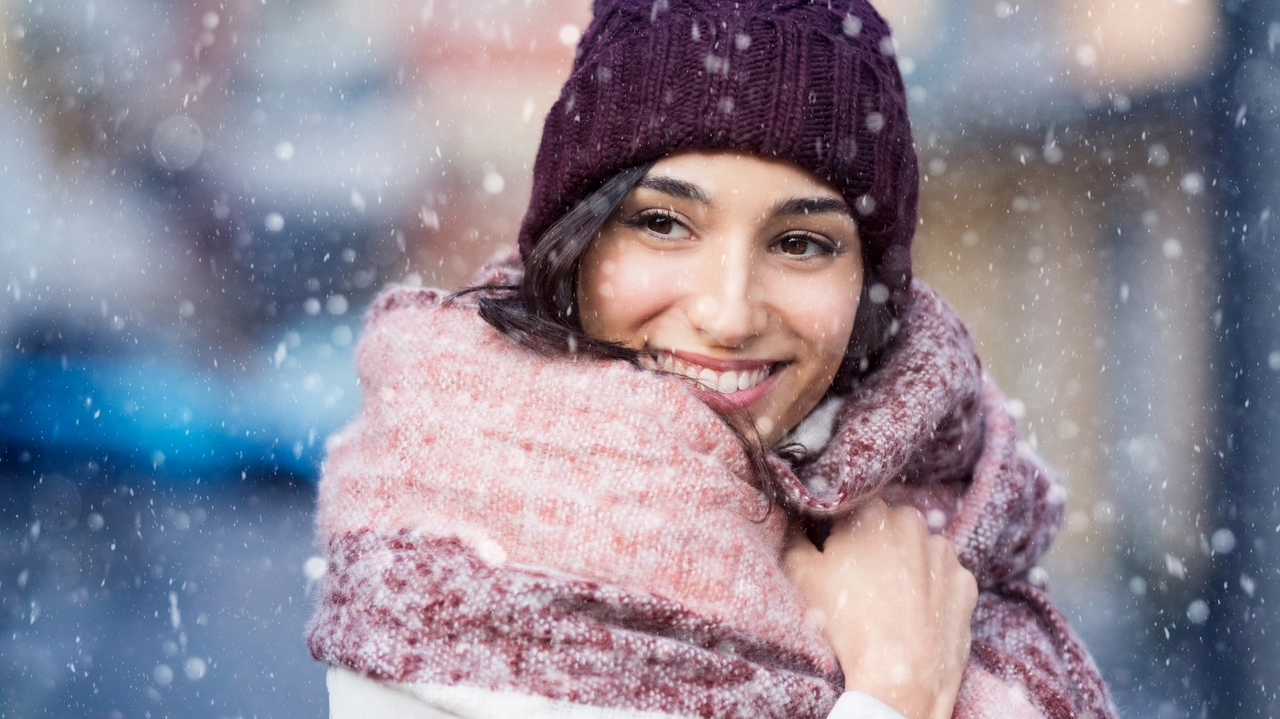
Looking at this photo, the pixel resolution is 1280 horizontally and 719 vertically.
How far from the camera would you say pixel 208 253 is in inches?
334

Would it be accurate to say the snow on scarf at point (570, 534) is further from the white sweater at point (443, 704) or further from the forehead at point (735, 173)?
the forehead at point (735, 173)

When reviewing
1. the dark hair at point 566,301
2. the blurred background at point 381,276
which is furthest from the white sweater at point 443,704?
the blurred background at point 381,276

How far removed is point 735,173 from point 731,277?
0.51ft

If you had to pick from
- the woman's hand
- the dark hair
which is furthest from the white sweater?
the dark hair

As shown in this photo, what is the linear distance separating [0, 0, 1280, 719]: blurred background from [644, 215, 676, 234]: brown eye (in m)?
2.12

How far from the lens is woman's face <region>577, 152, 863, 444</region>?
1518mm

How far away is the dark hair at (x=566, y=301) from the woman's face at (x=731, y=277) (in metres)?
0.03

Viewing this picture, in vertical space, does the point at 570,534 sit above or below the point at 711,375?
below

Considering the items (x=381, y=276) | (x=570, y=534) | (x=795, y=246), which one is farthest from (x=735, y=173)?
(x=381, y=276)

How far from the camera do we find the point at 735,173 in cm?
153

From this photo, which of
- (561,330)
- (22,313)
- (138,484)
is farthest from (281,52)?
(561,330)

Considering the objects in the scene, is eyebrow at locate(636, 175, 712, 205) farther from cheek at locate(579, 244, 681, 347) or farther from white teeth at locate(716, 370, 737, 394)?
white teeth at locate(716, 370, 737, 394)

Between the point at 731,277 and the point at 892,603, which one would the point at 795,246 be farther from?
the point at 892,603

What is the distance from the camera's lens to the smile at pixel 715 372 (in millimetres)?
1567
